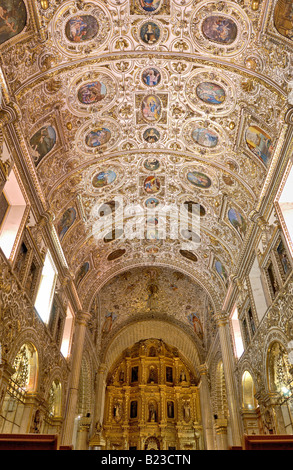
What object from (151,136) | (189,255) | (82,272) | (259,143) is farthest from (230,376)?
(151,136)

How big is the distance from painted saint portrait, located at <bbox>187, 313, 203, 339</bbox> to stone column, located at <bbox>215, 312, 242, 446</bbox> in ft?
21.1

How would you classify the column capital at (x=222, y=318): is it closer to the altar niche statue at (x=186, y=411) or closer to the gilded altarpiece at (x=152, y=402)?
the gilded altarpiece at (x=152, y=402)

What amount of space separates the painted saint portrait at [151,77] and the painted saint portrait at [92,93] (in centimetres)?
144

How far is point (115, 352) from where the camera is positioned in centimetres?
2730

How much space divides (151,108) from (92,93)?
7.46 ft

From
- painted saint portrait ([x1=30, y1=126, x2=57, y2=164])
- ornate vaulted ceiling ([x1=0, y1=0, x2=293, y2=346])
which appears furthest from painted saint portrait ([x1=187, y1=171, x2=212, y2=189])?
painted saint portrait ([x1=30, y1=126, x2=57, y2=164])

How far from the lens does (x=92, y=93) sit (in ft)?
38.5

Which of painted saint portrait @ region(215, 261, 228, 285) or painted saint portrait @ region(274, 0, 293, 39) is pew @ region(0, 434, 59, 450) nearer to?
painted saint portrait @ region(274, 0, 293, 39)

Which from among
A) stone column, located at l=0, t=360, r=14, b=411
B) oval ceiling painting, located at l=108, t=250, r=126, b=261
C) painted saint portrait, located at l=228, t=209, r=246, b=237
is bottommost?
stone column, located at l=0, t=360, r=14, b=411

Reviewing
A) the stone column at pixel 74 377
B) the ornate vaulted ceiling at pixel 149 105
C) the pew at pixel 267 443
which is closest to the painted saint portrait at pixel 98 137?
the ornate vaulted ceiling at pixel 149 105

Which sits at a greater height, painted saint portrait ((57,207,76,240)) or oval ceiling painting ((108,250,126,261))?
oval ceiling painting ((108,250,126,261))

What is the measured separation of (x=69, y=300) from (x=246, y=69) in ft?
41.4

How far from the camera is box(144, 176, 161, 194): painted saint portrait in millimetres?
15703

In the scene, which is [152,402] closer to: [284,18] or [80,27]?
[80,27]
